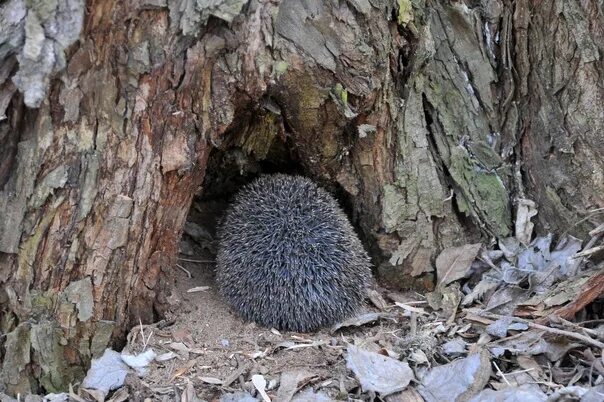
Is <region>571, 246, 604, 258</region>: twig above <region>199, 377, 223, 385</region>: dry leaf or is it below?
above

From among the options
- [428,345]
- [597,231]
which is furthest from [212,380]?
[597,231]

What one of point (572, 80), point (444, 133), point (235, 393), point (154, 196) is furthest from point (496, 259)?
point (154, 196)

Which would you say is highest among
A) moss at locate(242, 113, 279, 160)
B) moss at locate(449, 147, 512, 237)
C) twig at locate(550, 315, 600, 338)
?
moss at locate(242, 113, 279, 160)

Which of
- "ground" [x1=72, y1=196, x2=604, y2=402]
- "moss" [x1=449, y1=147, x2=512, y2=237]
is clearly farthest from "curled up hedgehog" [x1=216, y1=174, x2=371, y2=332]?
"moss" [x1=449, y1=147, x2=512, y2=237]

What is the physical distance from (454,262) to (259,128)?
1448 mm

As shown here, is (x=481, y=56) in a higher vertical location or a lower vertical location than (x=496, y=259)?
higher

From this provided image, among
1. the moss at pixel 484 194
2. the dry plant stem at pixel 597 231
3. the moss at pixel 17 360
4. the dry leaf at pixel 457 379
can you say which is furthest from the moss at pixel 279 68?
the dry plant stem at pixel 597 231

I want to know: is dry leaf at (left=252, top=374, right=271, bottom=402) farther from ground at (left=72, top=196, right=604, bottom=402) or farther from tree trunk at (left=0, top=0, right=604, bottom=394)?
tree trunk at (left=0, top=0, right=604, bottom=394)

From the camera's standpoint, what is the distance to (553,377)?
287 cm

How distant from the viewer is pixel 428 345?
10.2 feet

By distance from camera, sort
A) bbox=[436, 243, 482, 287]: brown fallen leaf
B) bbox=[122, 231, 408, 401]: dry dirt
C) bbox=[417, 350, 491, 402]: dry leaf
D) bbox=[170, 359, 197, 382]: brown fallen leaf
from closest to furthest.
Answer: bbox=[417, 350, 491, 402]: dry leaf, bbox=[122, 231, 408, 401]: dry dirt, bbox=[170, 359, 197, 382]: brown fallen leaf, bbox=[436, 243, 482, 287]: brown fallen leaf

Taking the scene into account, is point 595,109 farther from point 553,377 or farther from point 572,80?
point 553,377

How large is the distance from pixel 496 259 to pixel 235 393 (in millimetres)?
1780

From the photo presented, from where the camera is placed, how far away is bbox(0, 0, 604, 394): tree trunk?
2.77 meters
